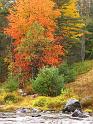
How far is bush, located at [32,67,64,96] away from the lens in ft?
133

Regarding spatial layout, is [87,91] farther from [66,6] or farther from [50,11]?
[66,6]

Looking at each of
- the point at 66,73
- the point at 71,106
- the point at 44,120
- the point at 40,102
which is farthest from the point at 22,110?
the point at 66,73

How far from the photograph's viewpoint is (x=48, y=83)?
133 feet

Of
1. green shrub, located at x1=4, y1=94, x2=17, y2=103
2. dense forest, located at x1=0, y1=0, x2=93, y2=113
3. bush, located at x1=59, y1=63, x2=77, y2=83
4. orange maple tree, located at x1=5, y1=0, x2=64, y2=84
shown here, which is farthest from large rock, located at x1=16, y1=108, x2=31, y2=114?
bush, located at x1=59, y1=63, x2=77, y2=83

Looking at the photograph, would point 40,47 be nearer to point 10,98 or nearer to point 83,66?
point 10,98

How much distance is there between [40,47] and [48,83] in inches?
316

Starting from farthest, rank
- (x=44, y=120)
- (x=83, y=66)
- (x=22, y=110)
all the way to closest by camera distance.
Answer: (x=83, y=66)
(x=22, y=110)
(x=44, y=120)

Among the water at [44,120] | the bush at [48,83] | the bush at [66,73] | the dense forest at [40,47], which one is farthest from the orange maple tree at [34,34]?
the water at [44,120]

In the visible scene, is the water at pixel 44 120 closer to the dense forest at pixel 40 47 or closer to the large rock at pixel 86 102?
the large rock at pixel 86 102

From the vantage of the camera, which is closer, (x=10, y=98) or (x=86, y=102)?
(x=86, y=102)

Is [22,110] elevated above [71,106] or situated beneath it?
situated beneath

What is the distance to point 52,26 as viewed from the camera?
51562 mm

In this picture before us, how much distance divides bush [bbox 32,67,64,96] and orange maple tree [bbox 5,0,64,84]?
22.1 feet

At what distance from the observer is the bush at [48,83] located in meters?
40.4
